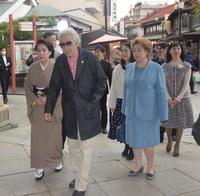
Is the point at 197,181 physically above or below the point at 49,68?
below

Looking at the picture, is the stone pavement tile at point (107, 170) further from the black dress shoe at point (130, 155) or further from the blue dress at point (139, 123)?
the blue dress at point (139, 123)

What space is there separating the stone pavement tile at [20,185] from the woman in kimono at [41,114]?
0.51 feet

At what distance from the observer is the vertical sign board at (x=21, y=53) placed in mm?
14406

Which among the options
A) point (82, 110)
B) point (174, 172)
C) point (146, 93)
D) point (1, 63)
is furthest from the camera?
point (1, 63)

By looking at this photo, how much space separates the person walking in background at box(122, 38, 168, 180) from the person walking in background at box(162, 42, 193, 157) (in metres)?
1.17

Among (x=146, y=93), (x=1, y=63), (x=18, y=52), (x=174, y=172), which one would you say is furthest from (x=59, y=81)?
(x=18, y=52)

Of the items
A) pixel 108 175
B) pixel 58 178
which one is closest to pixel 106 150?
pixel 108 175

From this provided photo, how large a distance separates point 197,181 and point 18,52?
1108 centimetres

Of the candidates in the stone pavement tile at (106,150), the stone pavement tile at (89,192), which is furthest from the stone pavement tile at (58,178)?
the stone pavement tile at (106,150)

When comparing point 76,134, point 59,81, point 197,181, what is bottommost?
point 197,181

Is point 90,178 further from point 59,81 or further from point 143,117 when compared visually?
point 59,81

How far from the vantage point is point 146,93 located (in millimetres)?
4398

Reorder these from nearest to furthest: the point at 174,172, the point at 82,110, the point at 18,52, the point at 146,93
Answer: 1. the point at 82,110
2. the point at 146,93
3. the point at 174,172
4. the point at 18,52

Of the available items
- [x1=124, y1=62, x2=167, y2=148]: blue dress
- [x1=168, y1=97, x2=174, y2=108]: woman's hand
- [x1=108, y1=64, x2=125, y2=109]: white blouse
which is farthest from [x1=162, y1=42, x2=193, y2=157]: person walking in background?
[x1=124, y1=62, x2=167, y2=148]: blue dress
